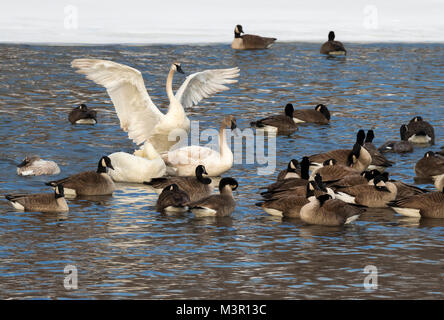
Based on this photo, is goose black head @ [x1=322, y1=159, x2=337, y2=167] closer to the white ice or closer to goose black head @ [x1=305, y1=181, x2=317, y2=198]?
goose black head @ [x1=305, y1=181, x2=317, y2=198]

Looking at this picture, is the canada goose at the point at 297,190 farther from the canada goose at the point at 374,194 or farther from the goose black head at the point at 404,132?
the goose black head at the point at 404,132

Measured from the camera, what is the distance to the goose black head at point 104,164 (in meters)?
16.7

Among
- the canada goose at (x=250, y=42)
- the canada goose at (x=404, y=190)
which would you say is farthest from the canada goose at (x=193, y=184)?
the canada goose at (x=250, y=42)

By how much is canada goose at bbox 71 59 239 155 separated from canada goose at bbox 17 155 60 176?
286cm

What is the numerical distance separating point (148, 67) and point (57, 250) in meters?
20.2

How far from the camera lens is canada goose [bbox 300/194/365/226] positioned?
46.5 feet

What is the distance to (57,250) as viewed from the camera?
1261cm

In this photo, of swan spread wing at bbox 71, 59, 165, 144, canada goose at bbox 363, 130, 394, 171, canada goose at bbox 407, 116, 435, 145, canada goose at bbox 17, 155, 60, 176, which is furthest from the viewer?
canada goose at bbox 407, 116, 435, 145

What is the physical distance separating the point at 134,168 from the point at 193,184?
1957 mm

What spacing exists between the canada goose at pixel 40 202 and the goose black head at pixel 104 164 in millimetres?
1778

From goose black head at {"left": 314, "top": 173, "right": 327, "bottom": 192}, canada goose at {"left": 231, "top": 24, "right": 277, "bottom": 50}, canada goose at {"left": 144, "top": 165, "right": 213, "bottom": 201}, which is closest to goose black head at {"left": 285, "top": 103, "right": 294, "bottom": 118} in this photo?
canada goose at {"left": 144, "top": 165, "right": 213, "bottom": 201}

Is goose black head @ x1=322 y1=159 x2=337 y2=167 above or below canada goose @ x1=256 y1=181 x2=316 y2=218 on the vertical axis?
above

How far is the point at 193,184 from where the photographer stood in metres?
16.2

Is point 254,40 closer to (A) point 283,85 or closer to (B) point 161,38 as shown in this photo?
(B) point 161,38
